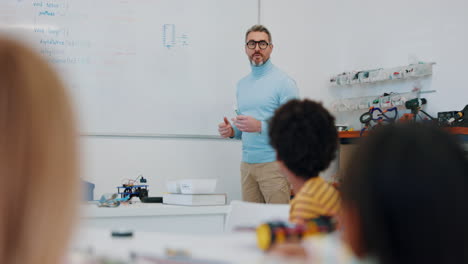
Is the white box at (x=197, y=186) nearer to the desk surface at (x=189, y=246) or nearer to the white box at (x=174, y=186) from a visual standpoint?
the white box at (x=174, y=186)

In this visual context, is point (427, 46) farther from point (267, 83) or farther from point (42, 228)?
point (42, 228)

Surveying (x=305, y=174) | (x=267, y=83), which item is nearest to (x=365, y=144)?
(x=305, y=174)

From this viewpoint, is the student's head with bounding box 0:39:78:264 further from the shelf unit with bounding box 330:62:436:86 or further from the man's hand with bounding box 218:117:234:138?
the shelf unit with bounding box 330:62:436:86

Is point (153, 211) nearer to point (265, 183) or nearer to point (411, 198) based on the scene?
point (265, 183)

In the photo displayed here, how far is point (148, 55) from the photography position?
13.3 ft

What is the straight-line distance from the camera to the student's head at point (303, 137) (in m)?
1.71

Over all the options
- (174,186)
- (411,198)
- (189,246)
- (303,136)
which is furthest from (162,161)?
(411,198)

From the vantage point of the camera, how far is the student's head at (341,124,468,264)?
0.65 metres

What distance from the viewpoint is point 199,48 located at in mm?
4234

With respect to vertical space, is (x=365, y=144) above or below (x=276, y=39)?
below

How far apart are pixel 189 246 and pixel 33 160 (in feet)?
1.92

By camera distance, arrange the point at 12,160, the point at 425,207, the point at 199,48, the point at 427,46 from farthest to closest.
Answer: the point at 199,48 → the point at 427,46 → the point at 425,207 → the point at 12,160

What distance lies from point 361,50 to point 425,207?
385 centimetres

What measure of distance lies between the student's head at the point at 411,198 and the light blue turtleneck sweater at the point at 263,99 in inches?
106
